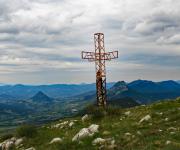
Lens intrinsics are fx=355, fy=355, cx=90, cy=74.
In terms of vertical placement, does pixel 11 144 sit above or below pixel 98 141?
below

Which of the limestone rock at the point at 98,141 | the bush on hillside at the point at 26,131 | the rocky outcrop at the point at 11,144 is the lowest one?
the rocky outcrop at the point at 11,144

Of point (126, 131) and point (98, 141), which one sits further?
point (126, 131)

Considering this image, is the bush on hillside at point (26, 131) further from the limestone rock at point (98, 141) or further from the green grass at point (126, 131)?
the limestone rock at point (98, 141)

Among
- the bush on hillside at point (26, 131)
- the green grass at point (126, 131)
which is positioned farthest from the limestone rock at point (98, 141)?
the bush on hillside at point (26, 131)

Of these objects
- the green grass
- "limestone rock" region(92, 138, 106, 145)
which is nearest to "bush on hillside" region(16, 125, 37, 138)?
the green grass

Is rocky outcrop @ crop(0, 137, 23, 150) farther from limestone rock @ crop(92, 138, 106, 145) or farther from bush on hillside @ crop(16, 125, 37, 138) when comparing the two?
limestone rock @ crop(92, 138, 106, 145)

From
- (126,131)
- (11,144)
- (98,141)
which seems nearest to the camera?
(98,141)

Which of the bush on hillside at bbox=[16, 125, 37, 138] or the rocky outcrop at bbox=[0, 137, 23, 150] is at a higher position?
the bush on hillside at bbox=[16, 125, 37, 138]

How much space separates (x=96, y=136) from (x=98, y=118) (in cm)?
915

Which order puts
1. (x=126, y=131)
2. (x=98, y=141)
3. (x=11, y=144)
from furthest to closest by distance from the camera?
(x=11, y=144) → (x=126, y=131) → (x=98, y=141)

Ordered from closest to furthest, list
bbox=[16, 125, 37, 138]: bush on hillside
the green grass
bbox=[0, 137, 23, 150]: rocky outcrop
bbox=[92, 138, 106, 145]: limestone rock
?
1. the green grass
2. bbox=[92, 138, 106, 145]: limestone rock
3. bbox=[0, 137, 23, 150]: rocky outcrop
4. bbox=[16, 125, 37, 138]: bush on hillside

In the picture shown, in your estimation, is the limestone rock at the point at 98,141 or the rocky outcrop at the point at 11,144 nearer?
the limestone rock at the point at 98,141

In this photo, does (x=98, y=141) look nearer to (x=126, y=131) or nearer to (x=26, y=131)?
(x=126, y=131)

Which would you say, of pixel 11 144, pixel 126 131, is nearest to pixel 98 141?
pixel 126 131
